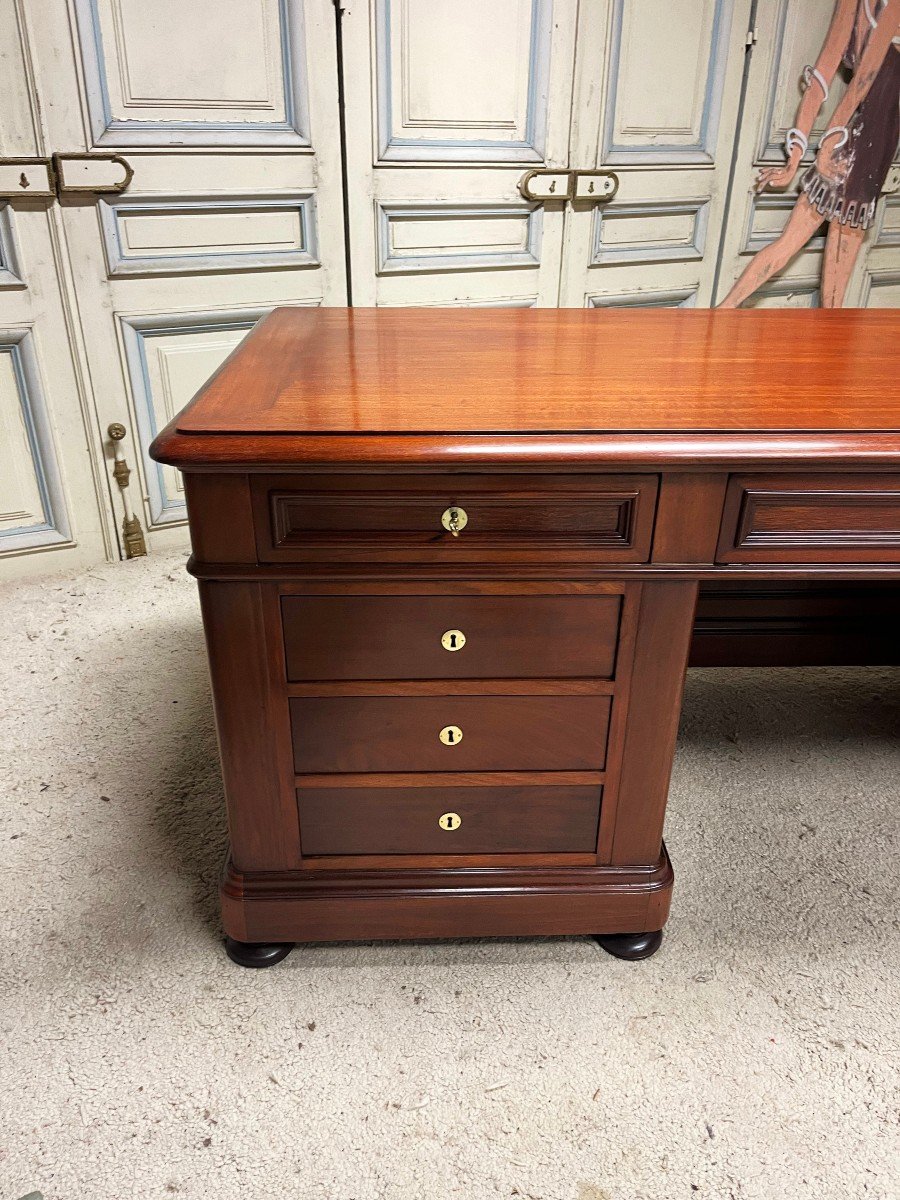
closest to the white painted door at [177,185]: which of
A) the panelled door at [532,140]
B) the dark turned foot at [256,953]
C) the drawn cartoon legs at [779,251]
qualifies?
the panelled door at [532,140]

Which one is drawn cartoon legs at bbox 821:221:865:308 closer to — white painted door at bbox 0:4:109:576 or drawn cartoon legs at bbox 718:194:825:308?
drawn cartoon legs at bbox 718:194:825:308

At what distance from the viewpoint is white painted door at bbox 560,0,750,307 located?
2793 millimetres

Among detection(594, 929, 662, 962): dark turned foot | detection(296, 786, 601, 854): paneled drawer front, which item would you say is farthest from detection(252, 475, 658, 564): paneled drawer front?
detection(594, 929, 662, 962): dark turned foot

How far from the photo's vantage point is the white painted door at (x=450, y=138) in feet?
8.22

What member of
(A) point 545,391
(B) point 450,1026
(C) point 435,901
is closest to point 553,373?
(A) point 545,391

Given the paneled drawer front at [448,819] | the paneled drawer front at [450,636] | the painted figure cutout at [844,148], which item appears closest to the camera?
the paneled drawer front at [450,636]

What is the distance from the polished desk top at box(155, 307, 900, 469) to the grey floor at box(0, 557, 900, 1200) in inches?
31.4

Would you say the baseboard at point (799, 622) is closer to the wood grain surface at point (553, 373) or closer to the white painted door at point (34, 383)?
the wood grain surface at point (553, 373)

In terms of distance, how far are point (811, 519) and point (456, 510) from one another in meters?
0.45

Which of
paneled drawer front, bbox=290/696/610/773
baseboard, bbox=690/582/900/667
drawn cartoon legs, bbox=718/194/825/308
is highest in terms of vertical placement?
drawn cartoon legs, bbox=718/194/825/308

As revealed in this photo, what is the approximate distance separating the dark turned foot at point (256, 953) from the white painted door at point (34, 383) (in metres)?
1.66

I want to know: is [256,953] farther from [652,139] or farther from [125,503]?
[652,139]

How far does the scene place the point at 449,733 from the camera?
122cm

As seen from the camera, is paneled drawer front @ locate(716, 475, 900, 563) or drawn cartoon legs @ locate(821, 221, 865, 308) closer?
paneled drawer front @ locate(716, 475, 900, 563)
